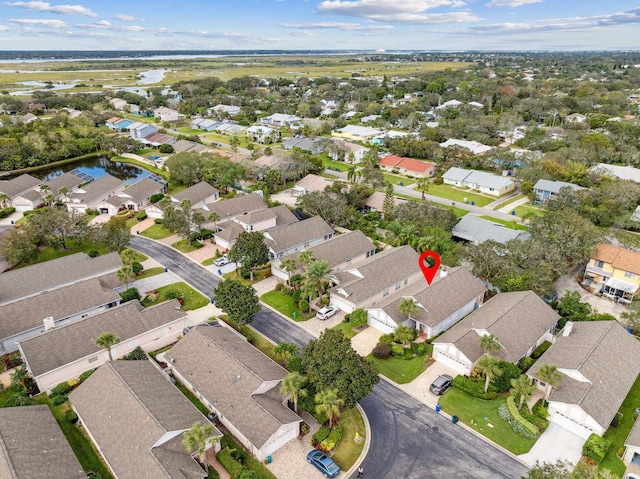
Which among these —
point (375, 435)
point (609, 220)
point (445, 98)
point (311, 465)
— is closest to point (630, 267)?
point (609, 220)

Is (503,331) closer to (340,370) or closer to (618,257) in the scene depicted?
(340,370)

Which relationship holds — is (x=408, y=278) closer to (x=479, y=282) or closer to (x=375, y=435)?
(x=479, y=282)

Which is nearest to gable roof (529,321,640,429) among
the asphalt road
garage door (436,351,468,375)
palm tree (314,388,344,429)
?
garage door (436,351,468,375)

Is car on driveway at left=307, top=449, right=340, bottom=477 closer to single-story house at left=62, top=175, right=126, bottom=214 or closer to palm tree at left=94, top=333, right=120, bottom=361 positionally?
palm tree at left=94, top=333, right=120, bottom=361

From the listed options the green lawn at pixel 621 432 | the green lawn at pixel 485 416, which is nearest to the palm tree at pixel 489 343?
the green lawn at pixel 485 416

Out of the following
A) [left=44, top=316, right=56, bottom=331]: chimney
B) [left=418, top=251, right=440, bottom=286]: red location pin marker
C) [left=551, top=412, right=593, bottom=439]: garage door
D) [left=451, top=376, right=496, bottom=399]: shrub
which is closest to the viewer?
[left=551, top=412, right=593, bottom=439]: garage door

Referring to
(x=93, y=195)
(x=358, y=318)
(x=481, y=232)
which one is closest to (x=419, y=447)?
(x=358, y=318)
